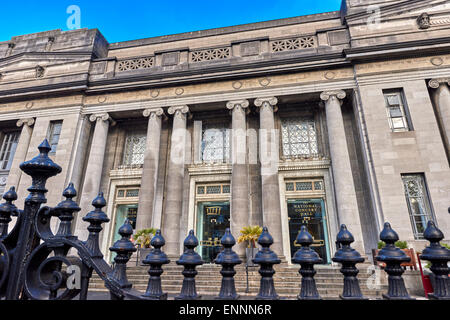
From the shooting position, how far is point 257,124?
634 inches

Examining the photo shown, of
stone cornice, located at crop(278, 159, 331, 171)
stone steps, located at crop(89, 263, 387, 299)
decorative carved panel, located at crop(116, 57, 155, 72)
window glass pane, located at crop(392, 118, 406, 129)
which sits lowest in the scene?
stone steps, located at crop(89, 263, 387, 299)

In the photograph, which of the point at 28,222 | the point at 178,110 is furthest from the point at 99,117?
the point at 28,222

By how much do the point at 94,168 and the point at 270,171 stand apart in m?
10.3

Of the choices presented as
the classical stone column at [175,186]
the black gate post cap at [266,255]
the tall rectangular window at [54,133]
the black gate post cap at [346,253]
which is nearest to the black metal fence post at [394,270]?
the black gate post cap at [346,253]

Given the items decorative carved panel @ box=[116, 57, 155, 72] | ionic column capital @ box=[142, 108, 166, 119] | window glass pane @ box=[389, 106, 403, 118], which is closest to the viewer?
window glass pane @ box=[389, 106, 403, 118]

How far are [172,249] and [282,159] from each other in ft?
25.8

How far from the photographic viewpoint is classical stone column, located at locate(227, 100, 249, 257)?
1294 cm

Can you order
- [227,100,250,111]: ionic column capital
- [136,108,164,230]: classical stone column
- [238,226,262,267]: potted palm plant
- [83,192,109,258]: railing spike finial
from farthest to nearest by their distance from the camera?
[227,100,250,111]: ionic column capital < [136,108,164,230]: classical stone column < [238,226,262,267]: potted palm plant < [83,192,109,258]: railing spike finial

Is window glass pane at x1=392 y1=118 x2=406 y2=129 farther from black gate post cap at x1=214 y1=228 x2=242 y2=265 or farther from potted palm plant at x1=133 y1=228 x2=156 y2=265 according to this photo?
black gate post cap at x1=214 y1=228 x2=242 y2=265

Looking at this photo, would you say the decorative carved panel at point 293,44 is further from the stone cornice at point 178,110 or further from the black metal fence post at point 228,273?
the black metal fence post at point 228,273

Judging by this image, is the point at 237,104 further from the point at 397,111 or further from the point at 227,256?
the point at 227,256

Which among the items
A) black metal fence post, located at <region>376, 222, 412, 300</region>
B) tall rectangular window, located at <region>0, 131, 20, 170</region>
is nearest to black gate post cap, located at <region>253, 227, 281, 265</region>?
black metal fence post, located at <region>376, 222, 412, 300</region>

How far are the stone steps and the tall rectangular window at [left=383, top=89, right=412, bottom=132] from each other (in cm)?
717
